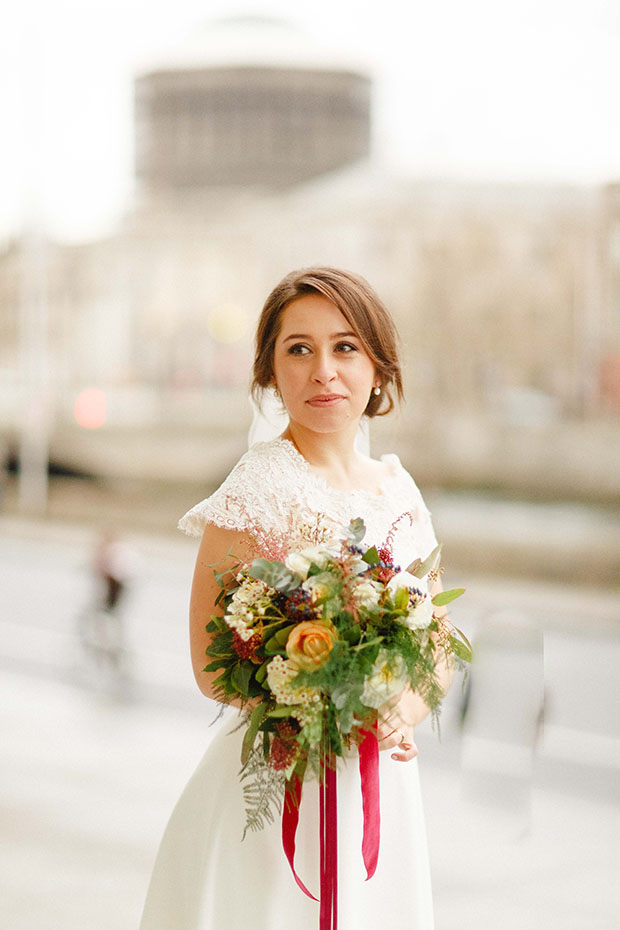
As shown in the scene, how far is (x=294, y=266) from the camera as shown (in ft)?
48.3

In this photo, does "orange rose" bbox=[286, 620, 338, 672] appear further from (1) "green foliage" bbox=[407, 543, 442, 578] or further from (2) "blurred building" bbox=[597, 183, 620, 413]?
(2) "blurred building" bbox=[597, 183, 620, 413]

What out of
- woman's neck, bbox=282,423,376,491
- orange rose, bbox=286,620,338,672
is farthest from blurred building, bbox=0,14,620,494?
orange rose, bbox=286,620,338,672

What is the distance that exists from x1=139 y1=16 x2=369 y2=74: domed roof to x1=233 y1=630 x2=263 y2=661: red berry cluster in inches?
1068

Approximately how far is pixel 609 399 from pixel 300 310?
50.1 ft

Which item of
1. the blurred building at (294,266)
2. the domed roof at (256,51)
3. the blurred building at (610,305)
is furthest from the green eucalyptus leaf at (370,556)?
the domed roof at (256,51)

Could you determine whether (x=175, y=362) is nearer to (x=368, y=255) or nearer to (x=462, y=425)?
(x=368, y=255)

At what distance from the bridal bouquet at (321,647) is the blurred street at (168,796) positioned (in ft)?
6.58

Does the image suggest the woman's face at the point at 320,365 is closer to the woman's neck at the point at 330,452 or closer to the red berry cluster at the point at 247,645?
the woman's neck at the point at 330,452

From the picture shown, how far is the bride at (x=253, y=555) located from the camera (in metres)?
1.83

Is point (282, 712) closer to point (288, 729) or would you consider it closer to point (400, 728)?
point (288, 729)

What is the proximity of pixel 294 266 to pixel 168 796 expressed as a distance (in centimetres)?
1090

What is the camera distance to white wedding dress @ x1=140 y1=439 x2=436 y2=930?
6.07 ft

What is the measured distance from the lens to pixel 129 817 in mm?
4328

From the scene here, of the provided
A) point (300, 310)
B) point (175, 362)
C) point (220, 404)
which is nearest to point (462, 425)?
point (220, 404)
